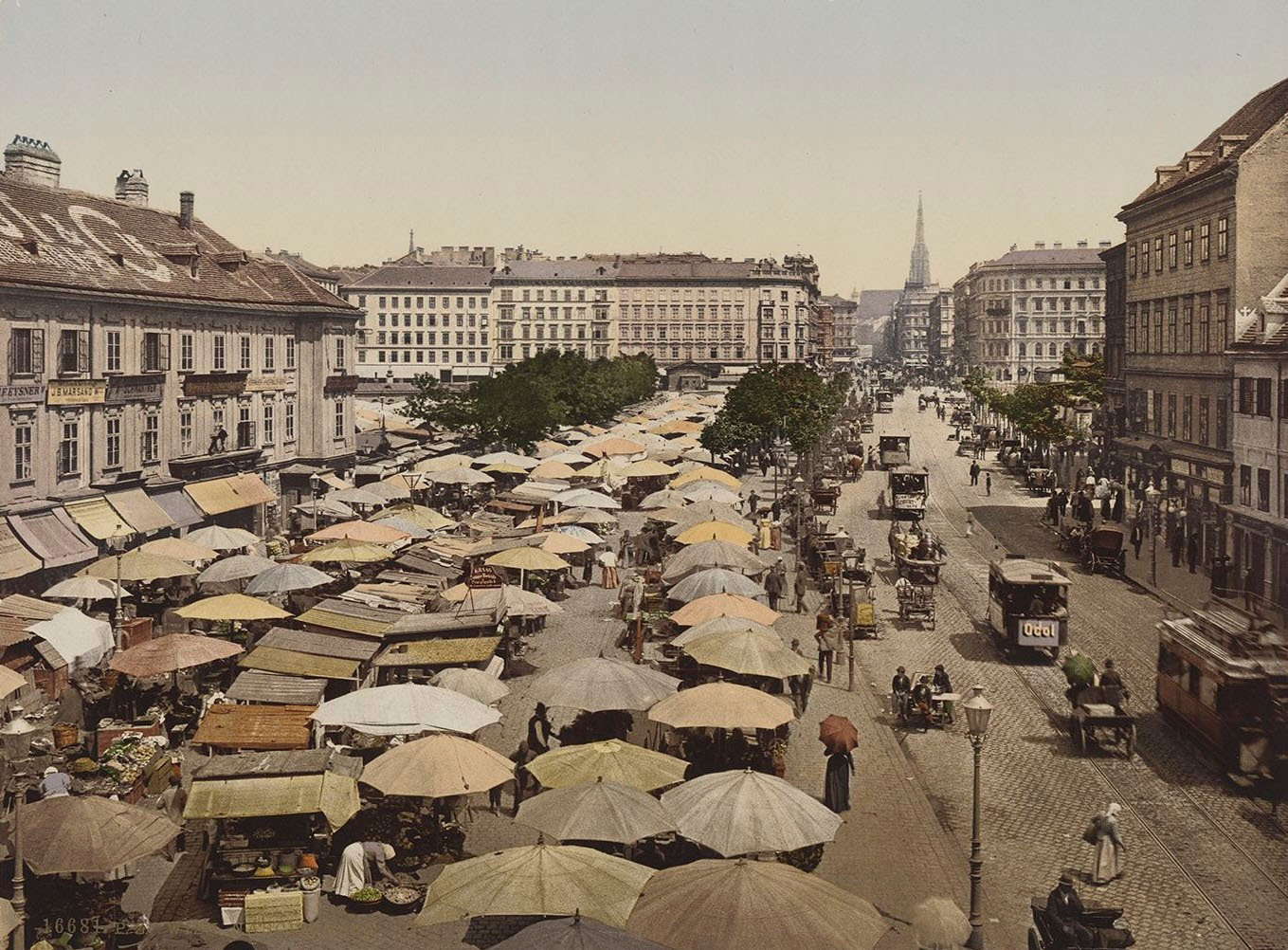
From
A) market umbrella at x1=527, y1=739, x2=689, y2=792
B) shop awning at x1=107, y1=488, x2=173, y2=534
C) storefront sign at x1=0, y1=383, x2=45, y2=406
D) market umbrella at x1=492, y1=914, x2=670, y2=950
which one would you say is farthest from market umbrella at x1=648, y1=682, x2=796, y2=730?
shop awning at x1=107, y1=488, x2=173, y2=534

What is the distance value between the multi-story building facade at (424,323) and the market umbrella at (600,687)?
13237 centimetres

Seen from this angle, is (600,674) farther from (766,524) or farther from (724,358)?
(724,358)

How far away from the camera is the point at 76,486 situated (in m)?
39.0

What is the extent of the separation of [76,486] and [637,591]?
717 inches

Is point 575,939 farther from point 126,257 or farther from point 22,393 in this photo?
point 126,257

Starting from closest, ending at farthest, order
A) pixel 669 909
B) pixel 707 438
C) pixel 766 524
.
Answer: pixel 669 909 → pixel 766 524 → pixel 707 438

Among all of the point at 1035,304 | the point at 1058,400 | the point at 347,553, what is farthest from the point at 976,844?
the point at 1035,304

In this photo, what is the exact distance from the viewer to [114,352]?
41.5 metres

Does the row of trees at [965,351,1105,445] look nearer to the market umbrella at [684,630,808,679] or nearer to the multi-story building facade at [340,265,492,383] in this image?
the market umbrella at [684,630,808,679]

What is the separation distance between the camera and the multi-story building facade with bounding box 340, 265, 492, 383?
5969 inches

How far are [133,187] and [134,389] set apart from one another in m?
17.6

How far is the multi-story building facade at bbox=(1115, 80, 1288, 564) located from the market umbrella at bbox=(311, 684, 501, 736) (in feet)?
94.4

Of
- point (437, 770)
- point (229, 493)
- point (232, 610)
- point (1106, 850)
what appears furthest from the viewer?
point (229, 493)

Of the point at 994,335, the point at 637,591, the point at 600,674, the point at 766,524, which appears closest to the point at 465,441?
A: the point at 766,524
